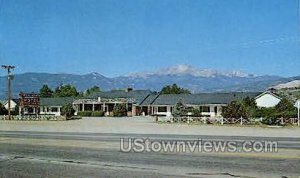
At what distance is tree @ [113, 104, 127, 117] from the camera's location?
77000mm

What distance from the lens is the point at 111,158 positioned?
45.0ft

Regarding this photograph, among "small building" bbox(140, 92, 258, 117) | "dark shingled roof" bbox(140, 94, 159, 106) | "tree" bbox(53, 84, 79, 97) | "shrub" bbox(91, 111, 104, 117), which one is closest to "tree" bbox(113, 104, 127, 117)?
"shrub" bbox(91, 111, 104, 117)

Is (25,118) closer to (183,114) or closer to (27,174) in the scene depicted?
(183,114)

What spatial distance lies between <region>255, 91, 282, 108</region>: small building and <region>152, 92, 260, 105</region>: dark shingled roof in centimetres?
450

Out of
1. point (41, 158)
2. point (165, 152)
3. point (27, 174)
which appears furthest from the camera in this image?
point (165, 152)

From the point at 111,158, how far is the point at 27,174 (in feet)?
11.1

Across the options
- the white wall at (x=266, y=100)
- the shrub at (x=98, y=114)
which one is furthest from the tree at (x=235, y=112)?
the shrub at (x=98, y=114)

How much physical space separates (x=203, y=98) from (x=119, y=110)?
14513mm

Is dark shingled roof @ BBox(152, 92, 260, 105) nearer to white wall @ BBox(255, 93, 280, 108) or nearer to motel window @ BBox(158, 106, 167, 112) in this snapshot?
motel window @ BBox(158, 106, 167, 112)

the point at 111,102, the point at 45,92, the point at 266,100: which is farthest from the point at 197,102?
the point at 45,92

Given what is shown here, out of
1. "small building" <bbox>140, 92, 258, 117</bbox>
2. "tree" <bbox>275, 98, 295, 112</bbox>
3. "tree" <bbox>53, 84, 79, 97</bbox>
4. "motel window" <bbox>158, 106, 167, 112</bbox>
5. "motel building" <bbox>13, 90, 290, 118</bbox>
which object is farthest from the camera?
"tree" <bbox>53, 84, 79, 97</bbox>

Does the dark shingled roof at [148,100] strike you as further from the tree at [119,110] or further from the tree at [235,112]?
the tree at [235,112]

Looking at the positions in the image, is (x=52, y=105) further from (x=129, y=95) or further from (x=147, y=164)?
(x=147, y=164)

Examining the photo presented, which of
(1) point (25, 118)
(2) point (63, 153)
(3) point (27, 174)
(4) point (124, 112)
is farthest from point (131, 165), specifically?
(4) point (124, 112)
